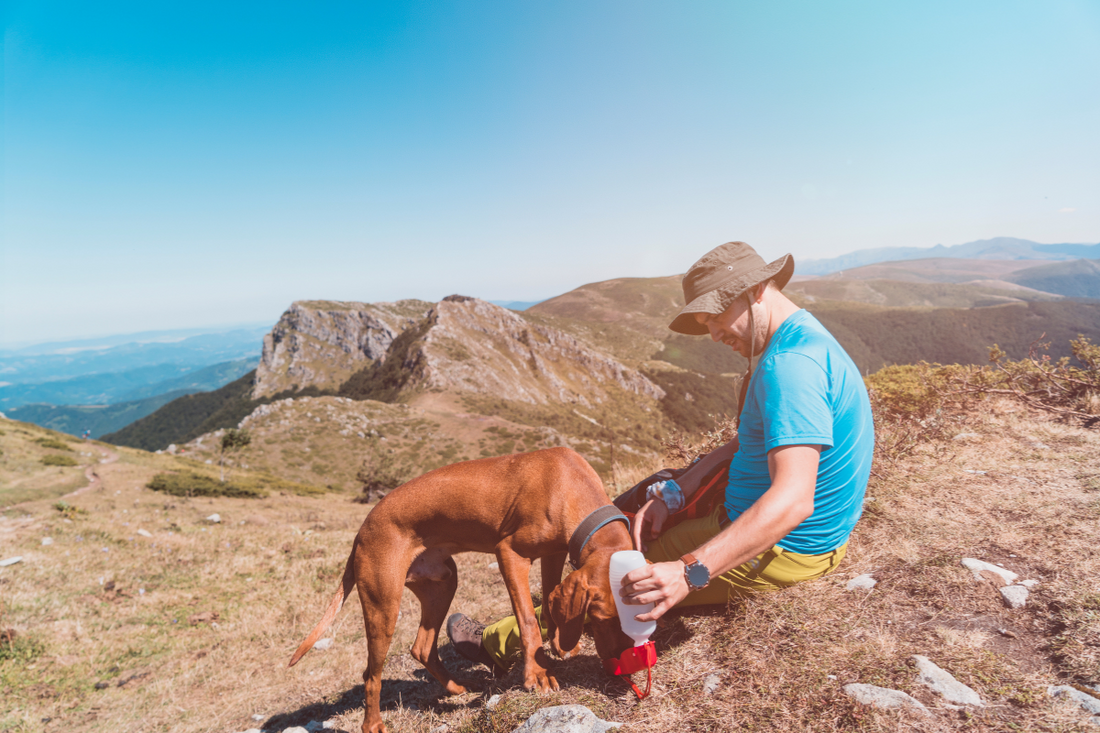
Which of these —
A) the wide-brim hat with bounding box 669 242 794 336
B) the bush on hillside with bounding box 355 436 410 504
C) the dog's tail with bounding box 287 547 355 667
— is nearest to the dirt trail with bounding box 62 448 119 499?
the bush on hillside with bounding box 355 436 410 504

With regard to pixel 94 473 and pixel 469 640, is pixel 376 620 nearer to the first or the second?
pixel 469 640

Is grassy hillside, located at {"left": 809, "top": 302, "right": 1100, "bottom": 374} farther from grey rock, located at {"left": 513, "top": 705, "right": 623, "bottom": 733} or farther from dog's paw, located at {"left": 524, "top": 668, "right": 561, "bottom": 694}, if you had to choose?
grey rock, located at {"left": 513, "top": 705, "right": 623, "bottom": 733}

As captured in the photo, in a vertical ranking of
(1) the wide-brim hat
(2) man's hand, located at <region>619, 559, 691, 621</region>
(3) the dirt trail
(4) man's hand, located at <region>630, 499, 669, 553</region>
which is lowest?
(3) the dirt trail

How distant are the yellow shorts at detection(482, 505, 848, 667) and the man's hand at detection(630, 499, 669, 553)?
0.06 m

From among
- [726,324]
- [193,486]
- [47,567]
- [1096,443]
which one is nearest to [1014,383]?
[1096,443]

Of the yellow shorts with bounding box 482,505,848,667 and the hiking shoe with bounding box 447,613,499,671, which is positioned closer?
the yellow shorts with bounding box 482,505,848,667

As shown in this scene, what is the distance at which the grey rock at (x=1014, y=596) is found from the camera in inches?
110

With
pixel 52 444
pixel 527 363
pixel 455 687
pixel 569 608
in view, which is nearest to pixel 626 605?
pixel 569 608

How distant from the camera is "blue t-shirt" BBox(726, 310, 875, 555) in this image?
2.52 meters

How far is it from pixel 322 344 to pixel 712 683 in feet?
535

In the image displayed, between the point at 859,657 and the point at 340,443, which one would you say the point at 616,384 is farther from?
the point at 859,657

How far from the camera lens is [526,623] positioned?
335 cm

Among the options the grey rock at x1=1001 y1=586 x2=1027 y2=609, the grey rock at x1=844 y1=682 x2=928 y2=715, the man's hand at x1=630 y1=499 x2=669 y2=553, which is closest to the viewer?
the grey rock at x1=844 y1=682 x2=928 y2=715

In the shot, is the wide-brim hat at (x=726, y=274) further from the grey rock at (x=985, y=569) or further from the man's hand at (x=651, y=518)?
the grey rock at (x=985, y=569)
